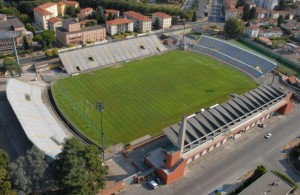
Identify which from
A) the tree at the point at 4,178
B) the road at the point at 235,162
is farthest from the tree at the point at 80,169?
the tree at the point at 4,178

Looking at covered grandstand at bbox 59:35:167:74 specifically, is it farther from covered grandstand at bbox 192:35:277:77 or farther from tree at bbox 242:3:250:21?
tree at bbox 242:3:250:21

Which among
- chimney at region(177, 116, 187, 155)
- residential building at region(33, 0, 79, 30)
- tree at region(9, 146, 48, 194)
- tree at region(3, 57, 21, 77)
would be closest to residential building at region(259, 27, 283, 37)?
residential building at region(33, 0, 79, 30)

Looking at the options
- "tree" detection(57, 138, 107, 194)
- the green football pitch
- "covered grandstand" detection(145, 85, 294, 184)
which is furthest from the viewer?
the green football pitch

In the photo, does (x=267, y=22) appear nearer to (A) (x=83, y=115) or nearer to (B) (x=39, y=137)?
(A) (x=83, y=115)

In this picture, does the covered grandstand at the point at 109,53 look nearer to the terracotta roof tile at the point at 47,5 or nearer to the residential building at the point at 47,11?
the residential building at the point at 47,11

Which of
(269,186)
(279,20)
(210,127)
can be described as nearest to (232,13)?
(279,20)

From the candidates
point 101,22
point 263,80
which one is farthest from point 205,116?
point 101,22
